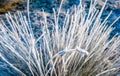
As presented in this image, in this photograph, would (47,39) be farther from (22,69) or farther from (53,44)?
(22,69)

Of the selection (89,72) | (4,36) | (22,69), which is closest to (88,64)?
(89,72)

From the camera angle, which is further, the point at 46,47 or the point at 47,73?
the point at 46,47

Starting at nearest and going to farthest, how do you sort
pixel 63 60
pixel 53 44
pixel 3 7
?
pixel 63 60 → pixel 53 44 → pixel 3 7

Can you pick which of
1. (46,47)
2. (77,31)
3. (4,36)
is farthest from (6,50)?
(77,31)

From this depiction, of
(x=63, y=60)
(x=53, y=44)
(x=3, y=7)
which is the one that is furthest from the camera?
(x=3, y=7)

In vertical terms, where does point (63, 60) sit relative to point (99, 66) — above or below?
above

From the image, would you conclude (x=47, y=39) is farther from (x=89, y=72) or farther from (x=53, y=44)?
(x=89, y=72)

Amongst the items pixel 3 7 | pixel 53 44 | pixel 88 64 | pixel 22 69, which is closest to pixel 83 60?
pixel 88 64

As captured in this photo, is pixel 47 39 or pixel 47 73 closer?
pixel 47 73

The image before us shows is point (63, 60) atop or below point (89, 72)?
atop
